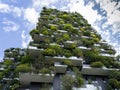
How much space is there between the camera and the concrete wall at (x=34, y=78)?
25.4 meters

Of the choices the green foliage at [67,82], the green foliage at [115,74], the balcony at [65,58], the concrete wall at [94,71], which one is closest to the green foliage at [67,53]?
the balcony at [65,58]

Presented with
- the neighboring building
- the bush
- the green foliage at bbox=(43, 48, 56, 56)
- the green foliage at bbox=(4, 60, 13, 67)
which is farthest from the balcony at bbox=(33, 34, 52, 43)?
the bush

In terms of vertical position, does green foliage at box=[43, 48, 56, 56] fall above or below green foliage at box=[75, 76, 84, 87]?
above

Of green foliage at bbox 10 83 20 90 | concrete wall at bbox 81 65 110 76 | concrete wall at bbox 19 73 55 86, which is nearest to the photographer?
concrete wall at bbox 19 73 55 86

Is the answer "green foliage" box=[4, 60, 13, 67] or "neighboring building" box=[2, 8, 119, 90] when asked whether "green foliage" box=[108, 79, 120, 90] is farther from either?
"green foliage" box=[4, 60, 13, 67]

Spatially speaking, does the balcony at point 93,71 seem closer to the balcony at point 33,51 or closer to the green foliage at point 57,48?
the green foliage at point 57,48

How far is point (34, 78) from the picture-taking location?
1023 inches

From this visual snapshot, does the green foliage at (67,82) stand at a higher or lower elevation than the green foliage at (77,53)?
lower

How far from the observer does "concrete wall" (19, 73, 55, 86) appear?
25395 mm

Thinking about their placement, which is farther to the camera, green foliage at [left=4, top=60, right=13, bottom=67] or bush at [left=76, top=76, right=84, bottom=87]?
green foliage at [left=4, top=60, right=13, bottom=67]

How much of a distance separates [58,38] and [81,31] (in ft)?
21.6

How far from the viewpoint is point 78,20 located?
46.2 metres

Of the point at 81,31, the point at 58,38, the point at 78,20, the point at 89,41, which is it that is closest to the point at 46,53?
the point at 58,38

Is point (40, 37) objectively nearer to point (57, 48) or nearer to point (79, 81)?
point (57, 48)
